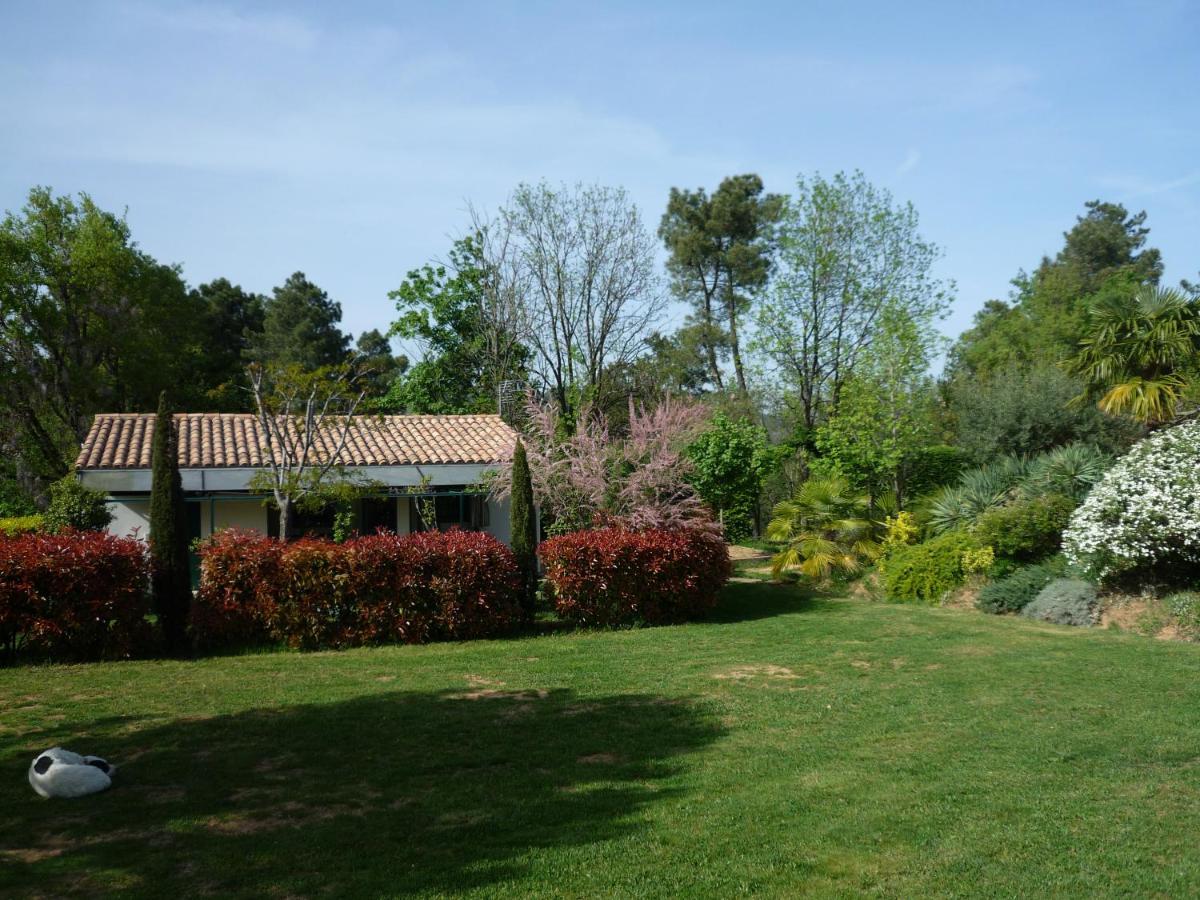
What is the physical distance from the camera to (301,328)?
50.7 m

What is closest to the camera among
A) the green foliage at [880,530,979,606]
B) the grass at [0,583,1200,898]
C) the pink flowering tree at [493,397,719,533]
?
the grass at [0,583,1200,898]

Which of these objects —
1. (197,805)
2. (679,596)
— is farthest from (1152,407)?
(197,805)

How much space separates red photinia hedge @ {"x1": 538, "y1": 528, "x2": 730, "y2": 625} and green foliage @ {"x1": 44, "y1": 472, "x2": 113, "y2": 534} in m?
9.01

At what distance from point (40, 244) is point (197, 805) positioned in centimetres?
3085

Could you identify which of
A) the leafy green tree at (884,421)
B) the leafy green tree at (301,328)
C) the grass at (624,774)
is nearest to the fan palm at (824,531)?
the leafy green tree at (884,421)

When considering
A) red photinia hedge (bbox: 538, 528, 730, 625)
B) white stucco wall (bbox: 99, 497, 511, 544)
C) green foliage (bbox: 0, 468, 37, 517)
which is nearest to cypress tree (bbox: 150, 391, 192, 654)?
white stucco wall (bbox: 99, 497, 511, 544)

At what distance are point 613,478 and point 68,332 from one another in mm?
23256

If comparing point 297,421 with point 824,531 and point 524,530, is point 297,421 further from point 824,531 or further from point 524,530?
point 824,531

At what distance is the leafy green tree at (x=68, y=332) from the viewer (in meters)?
30.7

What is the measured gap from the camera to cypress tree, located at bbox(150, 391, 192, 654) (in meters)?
13.4

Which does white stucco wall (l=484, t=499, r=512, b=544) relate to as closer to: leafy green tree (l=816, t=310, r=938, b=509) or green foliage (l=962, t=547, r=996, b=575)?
leafy green tree (l=816, t=310, r=938, b=509)

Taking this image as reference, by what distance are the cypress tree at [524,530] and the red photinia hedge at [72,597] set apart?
17.9 ft

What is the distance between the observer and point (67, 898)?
491cm

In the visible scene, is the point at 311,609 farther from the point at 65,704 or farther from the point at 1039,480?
the point at 1039,480
